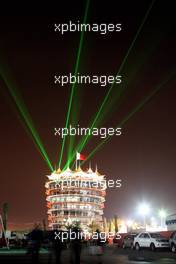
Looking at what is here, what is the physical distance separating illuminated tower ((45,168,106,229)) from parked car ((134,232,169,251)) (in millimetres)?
146952

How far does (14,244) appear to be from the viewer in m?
51.1

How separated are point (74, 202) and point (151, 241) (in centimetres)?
15408

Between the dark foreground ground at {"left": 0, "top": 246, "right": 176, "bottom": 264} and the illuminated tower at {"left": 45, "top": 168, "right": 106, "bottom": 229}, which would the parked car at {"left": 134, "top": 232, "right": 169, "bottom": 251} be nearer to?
the dark foreground ground at {"left": 0, "top": 246, "right": 176, "bottom": 264}

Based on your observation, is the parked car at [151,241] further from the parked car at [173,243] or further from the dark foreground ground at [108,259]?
the dark foreground ground at [108,259]

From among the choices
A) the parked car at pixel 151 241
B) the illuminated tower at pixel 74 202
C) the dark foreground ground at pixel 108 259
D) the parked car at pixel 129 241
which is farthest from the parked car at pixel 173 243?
the illuminated tower at pixel 74 202

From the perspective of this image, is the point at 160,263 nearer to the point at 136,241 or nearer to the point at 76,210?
the point at 136,241

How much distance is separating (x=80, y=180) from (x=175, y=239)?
16697 cm

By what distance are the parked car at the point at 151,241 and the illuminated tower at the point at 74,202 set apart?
147 meters

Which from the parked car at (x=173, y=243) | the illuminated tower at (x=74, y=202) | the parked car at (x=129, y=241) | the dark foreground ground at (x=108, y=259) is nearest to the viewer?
the dark foreground ground at (x=108, y=259)

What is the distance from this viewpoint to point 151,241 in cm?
3469

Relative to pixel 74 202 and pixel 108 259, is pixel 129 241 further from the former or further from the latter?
pixel 74 202

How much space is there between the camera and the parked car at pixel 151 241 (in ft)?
111

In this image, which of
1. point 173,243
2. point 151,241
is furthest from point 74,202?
point 173,243

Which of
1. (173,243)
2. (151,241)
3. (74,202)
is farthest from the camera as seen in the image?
(74,202)
